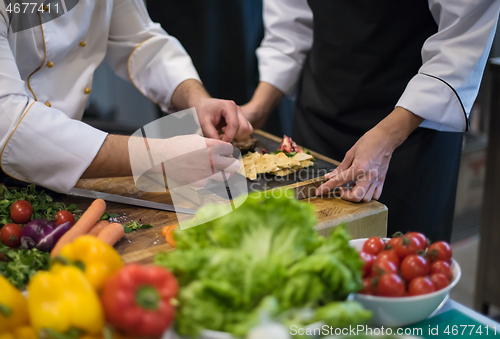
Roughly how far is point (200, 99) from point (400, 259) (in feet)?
3.48

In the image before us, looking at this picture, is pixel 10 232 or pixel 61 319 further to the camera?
pixel 10 232

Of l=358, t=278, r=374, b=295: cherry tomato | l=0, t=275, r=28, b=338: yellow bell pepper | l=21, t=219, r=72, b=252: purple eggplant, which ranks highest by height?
l=0, t=275, r=28, b=338: yellow bell pepper

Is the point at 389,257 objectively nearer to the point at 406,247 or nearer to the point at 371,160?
the point at 406,247

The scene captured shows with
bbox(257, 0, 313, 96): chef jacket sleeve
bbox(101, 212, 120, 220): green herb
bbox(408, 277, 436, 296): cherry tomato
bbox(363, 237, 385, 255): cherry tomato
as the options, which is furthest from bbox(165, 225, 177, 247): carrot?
bbox(257, 0, 313, 96): chef jacket sleeve

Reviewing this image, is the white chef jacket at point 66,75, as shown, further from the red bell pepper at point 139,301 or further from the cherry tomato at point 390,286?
the cherry tomato at point 390,286

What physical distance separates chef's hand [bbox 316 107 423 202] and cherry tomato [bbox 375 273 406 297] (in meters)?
0.53

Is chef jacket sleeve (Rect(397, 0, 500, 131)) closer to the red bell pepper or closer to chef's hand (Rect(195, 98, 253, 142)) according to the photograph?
chef's hand (Rect(195, 98, 253, 142))

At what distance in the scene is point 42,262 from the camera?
0.98m

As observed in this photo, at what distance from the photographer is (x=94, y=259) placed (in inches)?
27.9

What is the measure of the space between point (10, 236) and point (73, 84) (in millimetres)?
665

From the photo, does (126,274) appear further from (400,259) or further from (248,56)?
(248,56)

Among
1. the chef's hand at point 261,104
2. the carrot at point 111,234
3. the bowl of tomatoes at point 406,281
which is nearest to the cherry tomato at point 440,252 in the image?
the bowl of tomatoes at point 406,281

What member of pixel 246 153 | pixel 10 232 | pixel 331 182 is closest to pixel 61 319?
pixel 10 232

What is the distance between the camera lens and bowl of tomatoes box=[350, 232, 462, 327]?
778 millimetres
